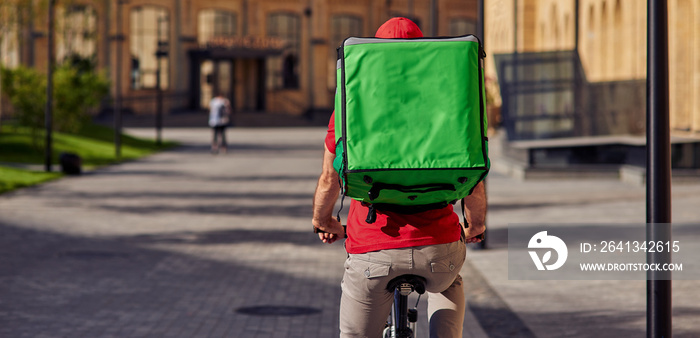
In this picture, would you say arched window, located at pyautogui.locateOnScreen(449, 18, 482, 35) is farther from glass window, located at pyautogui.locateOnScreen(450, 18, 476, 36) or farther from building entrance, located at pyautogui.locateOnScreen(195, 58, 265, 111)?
building entrance, located at pyautogui.locateOnScreen(195, 58, 265, 111)

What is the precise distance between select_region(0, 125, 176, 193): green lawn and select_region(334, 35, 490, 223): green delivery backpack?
56.9 ft

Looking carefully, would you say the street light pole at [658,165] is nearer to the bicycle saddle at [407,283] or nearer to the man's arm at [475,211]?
the man's arm at [475,211]

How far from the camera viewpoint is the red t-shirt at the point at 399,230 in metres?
3.90

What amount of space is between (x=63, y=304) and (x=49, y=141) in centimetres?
1579

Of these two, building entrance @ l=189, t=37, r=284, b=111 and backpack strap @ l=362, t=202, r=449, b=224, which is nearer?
backpack strap @ l=362, t=202, r=449, b=224

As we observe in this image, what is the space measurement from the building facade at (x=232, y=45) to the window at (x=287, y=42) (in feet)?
0.21

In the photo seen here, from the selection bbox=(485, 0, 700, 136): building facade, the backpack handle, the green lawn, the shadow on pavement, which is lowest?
the shadow on pavement

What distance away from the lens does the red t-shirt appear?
3898mm

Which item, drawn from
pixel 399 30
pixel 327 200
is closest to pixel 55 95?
pixel 327 200

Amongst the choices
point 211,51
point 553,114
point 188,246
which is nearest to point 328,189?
point 188,246

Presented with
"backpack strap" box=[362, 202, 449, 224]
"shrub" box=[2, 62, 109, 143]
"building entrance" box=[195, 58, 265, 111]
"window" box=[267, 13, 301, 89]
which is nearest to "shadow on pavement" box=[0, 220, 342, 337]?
"backpack strap" box=[362, 202, 449, 224]

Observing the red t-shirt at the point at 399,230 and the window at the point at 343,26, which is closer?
the red t-shirt at the point at 399,230

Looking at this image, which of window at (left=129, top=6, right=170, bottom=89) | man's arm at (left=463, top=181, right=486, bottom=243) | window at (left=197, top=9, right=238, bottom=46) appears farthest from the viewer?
window at (left=197, top=9, right=238, bottom=46)

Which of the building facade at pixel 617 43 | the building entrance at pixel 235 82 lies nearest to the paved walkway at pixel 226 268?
the building facade at pixel 617 43
